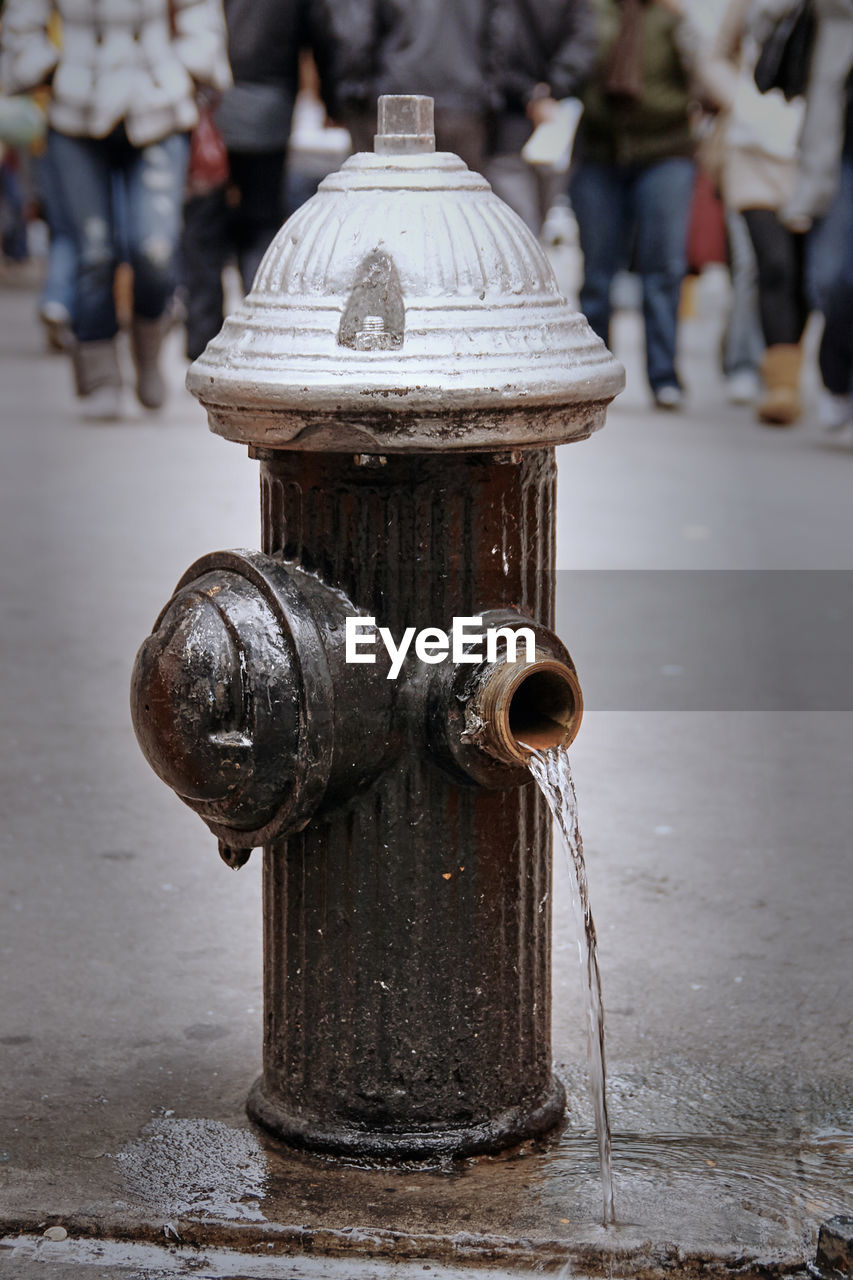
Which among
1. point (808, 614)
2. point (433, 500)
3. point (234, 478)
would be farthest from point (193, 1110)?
point (234, 478)

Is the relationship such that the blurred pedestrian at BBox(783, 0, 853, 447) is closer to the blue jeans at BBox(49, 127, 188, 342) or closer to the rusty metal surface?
the blue jeans at BBox(49, 127, 188, 342)

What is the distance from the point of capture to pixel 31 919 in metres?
3.99

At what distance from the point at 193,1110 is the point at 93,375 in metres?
7.15

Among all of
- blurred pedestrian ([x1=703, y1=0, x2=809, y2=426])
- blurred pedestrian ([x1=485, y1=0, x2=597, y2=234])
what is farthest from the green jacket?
blurred pedestrian ([x1=485, y1=0, x2=597, y2=234])

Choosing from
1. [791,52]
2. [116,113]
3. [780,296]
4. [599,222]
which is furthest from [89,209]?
[780,296]

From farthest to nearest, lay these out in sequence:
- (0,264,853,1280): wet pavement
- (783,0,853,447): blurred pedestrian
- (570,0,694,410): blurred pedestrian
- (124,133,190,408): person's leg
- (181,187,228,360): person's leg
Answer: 1. (181,187,228,360): person's leg
2. (570,0,694,410): blurred pedestrian
3. (124,133,190,408): person's leg
4. (783,0,853,447): blurred pedestrian
5. (0,264,853,1280): wet pavement

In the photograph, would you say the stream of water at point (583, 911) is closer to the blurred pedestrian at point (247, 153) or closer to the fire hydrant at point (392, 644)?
the fire hydrant at point (392, 644)

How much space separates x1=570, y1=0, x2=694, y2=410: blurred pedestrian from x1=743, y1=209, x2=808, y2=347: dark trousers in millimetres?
478

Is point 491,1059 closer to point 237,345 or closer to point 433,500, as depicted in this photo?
point 433,500

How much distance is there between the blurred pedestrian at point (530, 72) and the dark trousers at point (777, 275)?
1.13 meters

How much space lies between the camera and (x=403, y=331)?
8.81 feet

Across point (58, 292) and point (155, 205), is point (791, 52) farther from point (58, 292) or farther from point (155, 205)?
point (58, 292)

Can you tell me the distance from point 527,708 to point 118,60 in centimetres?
699

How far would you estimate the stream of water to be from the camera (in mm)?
2830
